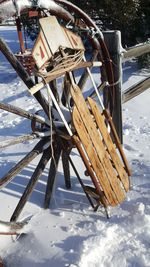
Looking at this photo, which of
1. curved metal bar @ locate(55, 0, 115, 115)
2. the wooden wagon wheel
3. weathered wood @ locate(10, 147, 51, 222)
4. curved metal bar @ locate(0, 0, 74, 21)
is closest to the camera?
curved metal bar @ locate(0, 0, 74, 21)

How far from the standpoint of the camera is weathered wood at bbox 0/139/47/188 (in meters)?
3.07

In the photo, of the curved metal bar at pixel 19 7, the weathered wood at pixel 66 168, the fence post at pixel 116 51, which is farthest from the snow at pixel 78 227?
the curved metal bar at pixel 19 7

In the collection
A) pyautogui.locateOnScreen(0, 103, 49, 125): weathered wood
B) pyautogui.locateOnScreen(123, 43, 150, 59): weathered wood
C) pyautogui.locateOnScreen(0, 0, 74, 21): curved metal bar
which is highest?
pyautogui.locateOnScreen(0, 0, 74, 21): curved metal bar

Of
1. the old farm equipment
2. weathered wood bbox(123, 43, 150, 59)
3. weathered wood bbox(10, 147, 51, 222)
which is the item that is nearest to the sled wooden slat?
the old farm equipment

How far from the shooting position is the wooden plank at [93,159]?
3033 millimetres

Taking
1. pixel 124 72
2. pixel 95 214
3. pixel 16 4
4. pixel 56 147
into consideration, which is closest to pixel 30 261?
pixel 95 214

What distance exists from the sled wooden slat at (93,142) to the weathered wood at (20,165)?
0.38 metres

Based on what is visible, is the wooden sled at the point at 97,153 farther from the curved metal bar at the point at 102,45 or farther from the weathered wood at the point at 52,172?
the curved metal bar at the point at 102,45

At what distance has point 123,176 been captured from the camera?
11.4 ft

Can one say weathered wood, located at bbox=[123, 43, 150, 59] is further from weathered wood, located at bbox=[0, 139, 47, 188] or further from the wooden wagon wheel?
weathered wood, located at bbox=[0, 139, 47, 188]

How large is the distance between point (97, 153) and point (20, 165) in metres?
0.61

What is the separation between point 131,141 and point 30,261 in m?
2.18

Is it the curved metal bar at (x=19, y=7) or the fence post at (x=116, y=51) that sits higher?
the curved metal bar at (x=19, y=7)

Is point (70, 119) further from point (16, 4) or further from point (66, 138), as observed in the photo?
point (16, 4)
